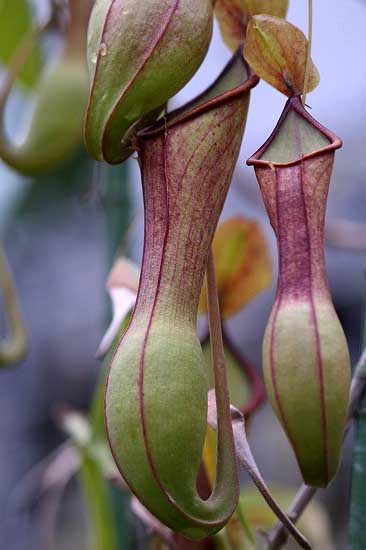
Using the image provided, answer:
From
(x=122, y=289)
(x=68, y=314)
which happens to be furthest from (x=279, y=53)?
(x=68, y=314)

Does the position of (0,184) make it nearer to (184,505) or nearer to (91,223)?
(91,223)

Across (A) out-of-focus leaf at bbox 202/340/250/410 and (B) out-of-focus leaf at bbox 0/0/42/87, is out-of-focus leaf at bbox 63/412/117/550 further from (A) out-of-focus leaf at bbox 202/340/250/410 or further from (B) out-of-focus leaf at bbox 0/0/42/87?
(B) out-of-focus leaf at bbox 0/0/42/87

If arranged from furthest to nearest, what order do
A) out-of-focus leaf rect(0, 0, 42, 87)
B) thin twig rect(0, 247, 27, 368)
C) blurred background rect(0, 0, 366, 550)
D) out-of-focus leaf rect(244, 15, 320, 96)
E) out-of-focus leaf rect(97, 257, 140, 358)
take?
blurred background rect(0, 0, 366, 550) < out-of-focus leaf rect(0, 0, 42, 87) < thin twig rect(0, 247, 27, 368) < out-of-focus leaf rect(97, 257, 140, 358) < out-of-focus leaf rect(244, 15, 320, 96)

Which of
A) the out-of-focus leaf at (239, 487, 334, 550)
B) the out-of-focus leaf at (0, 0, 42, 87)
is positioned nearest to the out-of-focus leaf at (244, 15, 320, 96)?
the out-of-focus leaf at (239, 487, 334, 550)

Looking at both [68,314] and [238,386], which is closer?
[238,386]

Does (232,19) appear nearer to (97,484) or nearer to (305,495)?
(305,495)

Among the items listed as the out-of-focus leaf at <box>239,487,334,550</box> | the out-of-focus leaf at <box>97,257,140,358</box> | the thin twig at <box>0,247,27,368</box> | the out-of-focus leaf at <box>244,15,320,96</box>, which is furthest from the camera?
the thin twig at <box>0,247,27,368</box>
